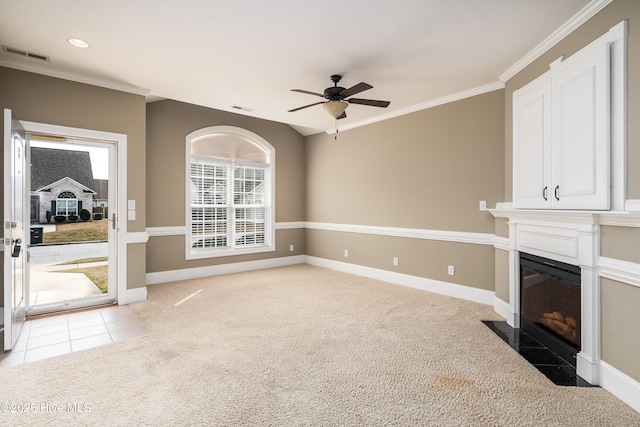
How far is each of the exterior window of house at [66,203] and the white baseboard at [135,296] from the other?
120cm

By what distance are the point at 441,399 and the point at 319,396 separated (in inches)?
31.9

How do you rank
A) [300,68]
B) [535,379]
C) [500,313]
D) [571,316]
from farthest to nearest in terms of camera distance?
[500,313] → [300,68] → [571,316] → [535,379]

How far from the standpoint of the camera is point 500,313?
12.4 feet

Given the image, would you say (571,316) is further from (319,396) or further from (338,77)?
(338,77)

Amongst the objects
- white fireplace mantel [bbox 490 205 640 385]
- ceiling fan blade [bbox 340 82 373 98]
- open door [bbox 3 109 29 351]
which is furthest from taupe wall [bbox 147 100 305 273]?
white fireplace mantel [bbox 490 205 640 385]

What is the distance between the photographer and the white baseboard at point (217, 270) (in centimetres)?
521

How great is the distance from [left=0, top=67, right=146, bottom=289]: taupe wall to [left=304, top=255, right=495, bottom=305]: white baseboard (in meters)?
3.36

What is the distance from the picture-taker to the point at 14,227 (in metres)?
2.94

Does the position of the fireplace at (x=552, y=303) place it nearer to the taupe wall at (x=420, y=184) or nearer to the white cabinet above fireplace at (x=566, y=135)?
the white cabinet above fireplace at (x=566, y=135)

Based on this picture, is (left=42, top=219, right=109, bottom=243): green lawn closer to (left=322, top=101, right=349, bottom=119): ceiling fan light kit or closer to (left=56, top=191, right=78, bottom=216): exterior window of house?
(left=56, top=191, right=78, bottom=216): exterior window of house

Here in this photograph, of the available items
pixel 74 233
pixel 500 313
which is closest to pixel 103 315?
pixel 74 233

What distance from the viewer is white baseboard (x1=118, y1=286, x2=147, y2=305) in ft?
13.6

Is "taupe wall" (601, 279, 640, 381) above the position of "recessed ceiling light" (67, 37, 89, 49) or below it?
below

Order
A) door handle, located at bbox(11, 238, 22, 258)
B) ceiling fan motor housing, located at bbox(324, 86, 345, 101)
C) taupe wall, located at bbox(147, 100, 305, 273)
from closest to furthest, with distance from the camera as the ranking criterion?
door handle, located at bbox(11, 238, 22, 258) < ceiling fan motor housing, located at bbox(324, 86, 345, 101) < taupe wall, located at bbox(147, 100, 305, 273)
